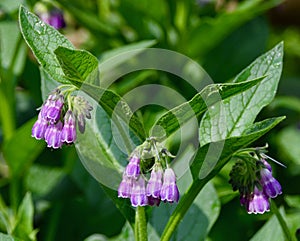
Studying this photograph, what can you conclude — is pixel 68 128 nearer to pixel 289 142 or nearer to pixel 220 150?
pixel 220 150

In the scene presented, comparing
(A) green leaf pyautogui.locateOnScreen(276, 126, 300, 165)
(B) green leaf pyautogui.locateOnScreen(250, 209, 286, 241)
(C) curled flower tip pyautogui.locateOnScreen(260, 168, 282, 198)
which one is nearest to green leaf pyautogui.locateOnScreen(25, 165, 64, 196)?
(A) green leaf pyautogui.locateOnScreen(276, 126, 300, 165)

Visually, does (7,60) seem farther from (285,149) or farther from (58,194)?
(285,149)

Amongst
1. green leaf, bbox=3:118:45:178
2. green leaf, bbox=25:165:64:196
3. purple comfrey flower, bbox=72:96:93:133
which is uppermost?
purple comfrey flower, bbox=72:96:93:133

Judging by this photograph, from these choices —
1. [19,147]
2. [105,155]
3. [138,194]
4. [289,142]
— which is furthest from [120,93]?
[138,194]

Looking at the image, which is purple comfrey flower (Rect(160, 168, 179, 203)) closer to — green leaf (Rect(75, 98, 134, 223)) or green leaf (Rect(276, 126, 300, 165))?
green leaf (Rect(75, 98, 134, 223))

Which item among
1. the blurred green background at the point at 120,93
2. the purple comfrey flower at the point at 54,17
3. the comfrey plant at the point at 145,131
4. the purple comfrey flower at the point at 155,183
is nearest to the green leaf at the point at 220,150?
the comfrey plant at the point at 145,131

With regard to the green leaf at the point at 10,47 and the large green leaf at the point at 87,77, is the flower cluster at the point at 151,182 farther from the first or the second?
the green leaf at the point at 10,47
